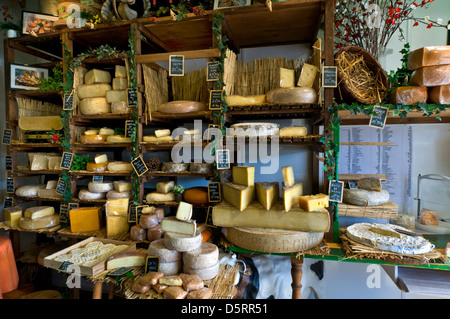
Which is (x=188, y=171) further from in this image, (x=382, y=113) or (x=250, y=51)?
(x=382, y=113)

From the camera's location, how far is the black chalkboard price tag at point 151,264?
180 cm

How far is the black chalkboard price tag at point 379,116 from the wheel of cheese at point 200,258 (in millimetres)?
1621

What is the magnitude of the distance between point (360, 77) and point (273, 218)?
1.47m

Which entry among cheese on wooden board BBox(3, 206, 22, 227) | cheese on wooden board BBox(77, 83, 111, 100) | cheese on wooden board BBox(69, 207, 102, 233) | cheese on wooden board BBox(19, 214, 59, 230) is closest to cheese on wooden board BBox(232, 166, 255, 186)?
cheese on wooden board BBox(69, 207, 102, 233)

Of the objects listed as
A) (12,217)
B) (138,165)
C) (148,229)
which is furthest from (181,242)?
(12,217)

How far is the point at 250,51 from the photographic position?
119 inches

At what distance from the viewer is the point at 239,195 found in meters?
2.00

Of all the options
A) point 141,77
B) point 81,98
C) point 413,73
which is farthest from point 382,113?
point 81,98

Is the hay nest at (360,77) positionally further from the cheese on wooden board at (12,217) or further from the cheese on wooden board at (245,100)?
the cheese on wooden board at (12,217)

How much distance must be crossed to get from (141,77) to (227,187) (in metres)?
1.53

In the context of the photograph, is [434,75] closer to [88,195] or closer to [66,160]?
[88,195]

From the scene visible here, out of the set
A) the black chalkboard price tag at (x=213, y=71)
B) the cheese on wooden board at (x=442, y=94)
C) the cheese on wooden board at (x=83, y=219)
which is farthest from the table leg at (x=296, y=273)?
the cheese on wooden board at (x=83, y=219)

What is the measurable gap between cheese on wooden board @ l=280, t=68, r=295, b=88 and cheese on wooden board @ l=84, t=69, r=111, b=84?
2.03 m

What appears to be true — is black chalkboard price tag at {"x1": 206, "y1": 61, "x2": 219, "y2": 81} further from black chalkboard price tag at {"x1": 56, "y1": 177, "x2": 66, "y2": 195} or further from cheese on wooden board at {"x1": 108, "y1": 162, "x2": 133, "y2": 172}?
black chalkboard price tag at {"x1": 56, "y1": 177, "x2": 66, "y2": 195}
